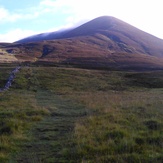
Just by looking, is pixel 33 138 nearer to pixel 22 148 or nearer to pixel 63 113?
pixel 22 148

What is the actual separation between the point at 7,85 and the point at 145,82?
23.8m

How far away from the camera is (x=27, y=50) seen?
16000 centimetres

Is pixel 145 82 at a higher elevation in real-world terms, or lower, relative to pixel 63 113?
lower

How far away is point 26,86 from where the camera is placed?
43.0 m

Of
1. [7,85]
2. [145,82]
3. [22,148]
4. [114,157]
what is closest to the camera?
[114,157]

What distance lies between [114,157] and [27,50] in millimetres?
154526

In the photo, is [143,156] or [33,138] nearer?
[143,156]

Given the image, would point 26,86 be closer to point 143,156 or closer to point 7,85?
point 7,85

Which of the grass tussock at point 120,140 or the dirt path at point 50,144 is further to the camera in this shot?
the dirt path at point 50,144

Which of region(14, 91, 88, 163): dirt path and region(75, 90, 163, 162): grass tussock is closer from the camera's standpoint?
region(75, 90, 163, 162): grass tussock

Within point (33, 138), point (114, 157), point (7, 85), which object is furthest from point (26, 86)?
point (114, 157)

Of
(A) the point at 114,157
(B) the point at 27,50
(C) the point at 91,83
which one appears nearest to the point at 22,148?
(A) the point at 114,157

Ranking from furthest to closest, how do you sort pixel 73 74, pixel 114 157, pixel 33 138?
pixel 73 74 → pixel 33 138 → pixel 114 157

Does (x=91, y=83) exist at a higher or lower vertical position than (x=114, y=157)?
lower
